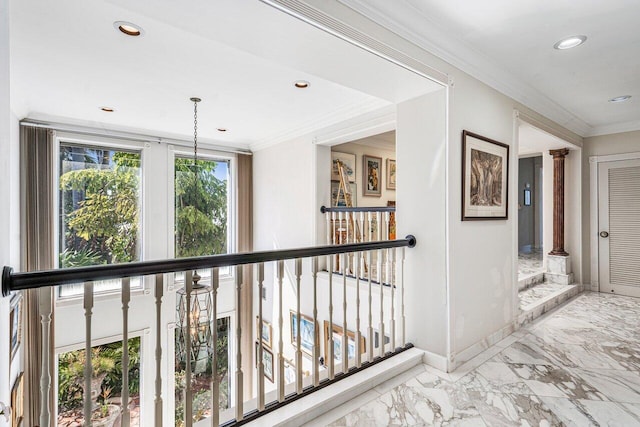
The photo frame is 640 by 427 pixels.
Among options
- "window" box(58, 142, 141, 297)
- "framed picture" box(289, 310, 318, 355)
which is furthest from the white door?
"window" box(58, 142, 141, 297)

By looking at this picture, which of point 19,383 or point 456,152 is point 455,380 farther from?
point 19,383

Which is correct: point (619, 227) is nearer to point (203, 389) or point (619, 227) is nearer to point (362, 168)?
point (362, 168)

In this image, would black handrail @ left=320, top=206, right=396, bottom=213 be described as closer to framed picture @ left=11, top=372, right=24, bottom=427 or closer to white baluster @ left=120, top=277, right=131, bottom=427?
white baluster @ left=120, top=277, right=131, bottom=427

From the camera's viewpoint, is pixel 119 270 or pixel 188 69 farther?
pixel 188 69

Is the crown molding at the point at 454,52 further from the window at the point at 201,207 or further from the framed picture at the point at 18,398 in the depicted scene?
the framed picture at the point at 18,398

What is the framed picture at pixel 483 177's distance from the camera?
2.48 m

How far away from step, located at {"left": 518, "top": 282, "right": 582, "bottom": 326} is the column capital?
1847mm

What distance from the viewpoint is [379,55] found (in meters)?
1.90

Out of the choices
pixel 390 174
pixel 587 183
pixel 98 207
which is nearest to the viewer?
pixel 98 207

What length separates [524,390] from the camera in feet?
6.63

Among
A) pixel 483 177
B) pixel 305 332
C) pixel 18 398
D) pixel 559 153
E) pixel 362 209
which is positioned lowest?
pixel 18 398

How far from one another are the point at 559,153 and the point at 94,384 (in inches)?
272

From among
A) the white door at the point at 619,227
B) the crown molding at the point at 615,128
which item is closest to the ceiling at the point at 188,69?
the crown molding at the point at 615,128

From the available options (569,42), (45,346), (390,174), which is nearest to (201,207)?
(390,174)
